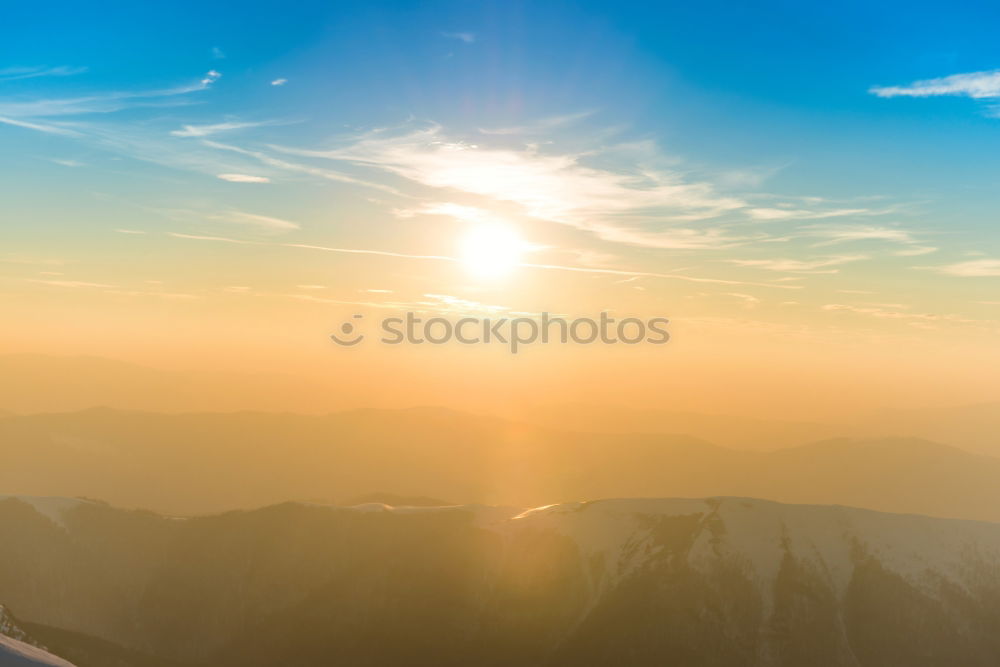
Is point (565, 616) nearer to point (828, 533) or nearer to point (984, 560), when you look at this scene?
point (828, 533)

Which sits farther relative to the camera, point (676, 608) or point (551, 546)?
point (551, 546)

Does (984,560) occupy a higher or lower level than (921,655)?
higher

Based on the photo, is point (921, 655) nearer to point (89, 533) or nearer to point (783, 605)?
point (783, 605)

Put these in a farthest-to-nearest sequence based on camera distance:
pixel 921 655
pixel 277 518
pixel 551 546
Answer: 1. pixel 277 518
2. pixel 551 546
3. pixel 921 655

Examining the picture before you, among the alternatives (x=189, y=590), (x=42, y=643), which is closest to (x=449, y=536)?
(x=189, y=590)

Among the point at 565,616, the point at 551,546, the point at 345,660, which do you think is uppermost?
the point at 551,546

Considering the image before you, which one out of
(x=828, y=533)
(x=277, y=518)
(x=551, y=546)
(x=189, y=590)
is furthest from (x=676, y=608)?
(x=189, y=590)

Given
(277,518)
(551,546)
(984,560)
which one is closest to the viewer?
(984,560)
